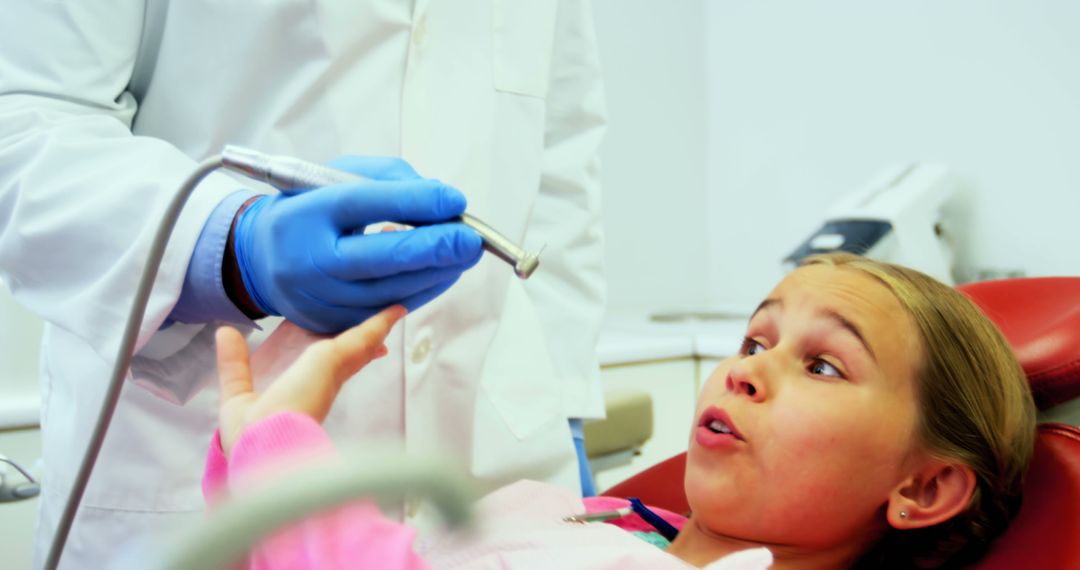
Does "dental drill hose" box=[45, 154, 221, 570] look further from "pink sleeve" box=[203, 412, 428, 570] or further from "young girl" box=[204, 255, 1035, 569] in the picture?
"young girl" box=[204, 255, 1035, 569]

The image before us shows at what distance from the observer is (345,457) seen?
0.41m

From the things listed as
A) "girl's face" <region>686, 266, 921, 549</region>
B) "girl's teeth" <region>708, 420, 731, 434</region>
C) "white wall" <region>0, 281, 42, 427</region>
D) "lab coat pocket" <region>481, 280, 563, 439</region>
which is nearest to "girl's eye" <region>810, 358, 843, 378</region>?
"girl's face" <region>686, 266, 921, 549</region>

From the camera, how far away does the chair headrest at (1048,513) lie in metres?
0.91

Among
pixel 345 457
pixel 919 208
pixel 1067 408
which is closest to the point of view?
pixel 345 457

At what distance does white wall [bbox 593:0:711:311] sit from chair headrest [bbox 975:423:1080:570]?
5.37 ft

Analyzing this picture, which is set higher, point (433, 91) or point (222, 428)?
point (433, 91)

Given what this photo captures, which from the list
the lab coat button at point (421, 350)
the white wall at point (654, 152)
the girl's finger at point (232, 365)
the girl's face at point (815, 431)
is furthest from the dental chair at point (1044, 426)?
the white wall at point (654, 152)

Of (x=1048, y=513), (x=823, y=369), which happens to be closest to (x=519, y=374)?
(x=823, y=369)

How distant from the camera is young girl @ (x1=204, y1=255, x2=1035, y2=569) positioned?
3.18 ft

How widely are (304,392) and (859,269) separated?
72cm

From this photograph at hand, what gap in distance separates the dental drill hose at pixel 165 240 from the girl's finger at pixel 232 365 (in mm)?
66

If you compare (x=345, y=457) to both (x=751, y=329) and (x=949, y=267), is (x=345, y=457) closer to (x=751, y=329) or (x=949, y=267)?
(x=751, y=329)

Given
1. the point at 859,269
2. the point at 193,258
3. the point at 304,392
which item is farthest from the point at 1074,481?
the point at 193,258

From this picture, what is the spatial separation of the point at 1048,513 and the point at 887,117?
1577 millimetres
